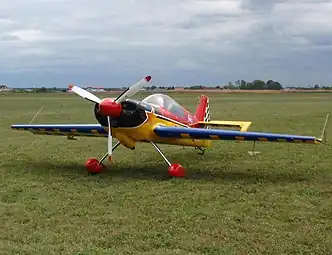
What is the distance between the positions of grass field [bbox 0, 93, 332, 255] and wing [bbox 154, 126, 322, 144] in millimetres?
779

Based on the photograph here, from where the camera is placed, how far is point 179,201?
7.77 m

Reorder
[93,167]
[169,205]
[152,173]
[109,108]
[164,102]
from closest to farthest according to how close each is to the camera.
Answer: [169,205]
[109,108]
[93,167]
[152,173]
[164,102]

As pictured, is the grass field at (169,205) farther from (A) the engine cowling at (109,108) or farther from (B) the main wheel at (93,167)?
(A) the engine cowling at (109,108)

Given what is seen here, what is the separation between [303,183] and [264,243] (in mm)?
3758

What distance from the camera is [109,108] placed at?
9430mm

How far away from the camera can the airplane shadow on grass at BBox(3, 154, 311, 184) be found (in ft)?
31.9

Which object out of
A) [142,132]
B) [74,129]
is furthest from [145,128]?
[74,129]

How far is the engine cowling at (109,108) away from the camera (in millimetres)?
9422

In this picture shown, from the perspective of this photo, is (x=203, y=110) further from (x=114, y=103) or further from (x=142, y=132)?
(x=114, y=103)

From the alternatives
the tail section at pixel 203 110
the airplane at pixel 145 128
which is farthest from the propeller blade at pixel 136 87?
the tail section at pixel 203 110

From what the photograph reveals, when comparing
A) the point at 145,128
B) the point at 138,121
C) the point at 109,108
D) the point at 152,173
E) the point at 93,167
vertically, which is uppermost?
the point at 109,108

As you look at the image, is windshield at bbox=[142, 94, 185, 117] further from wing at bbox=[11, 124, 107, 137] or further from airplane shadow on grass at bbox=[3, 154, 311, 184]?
airplane shadow on grass at bbox=[3, 154, 311, 184]

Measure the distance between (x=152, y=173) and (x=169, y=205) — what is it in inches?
122

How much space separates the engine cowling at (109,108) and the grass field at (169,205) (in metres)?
1.33
